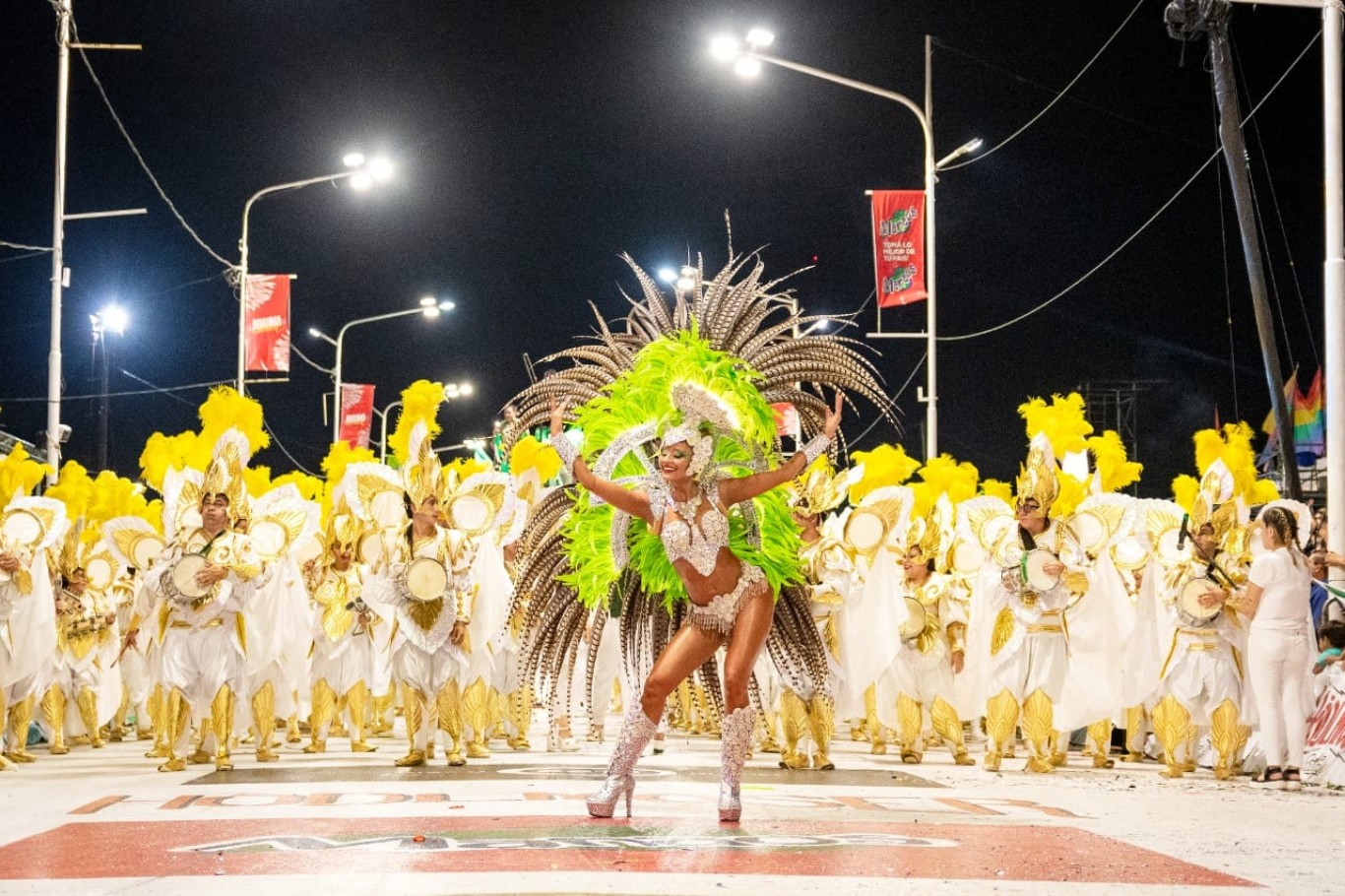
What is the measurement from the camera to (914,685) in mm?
14188

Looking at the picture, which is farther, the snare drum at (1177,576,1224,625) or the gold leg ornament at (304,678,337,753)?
the gold leg ornament at (304,678,337,753)

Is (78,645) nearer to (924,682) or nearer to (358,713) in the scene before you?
(358,713)

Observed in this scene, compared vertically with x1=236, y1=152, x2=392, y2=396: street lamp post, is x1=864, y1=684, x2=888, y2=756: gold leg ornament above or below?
below

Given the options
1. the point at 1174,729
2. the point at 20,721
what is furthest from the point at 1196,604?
the point at 20,721

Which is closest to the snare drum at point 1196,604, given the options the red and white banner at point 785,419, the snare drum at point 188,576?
the red and white banner at point 785,419

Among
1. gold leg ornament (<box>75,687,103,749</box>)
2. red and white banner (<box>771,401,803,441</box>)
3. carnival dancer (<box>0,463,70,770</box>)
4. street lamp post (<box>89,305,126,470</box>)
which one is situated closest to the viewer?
red and white banner (<box>771,401,803,441</box>)

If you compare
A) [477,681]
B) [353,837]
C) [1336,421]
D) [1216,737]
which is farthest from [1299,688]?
[353,837]

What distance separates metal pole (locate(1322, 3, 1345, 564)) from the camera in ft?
41.4

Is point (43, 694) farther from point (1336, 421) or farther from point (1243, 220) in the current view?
point (1243, 220)

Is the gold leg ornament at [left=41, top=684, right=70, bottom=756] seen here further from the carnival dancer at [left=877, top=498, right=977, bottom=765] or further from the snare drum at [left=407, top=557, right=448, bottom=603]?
the carnival dancer at [left=877, top=498, right=977, bottom=765]

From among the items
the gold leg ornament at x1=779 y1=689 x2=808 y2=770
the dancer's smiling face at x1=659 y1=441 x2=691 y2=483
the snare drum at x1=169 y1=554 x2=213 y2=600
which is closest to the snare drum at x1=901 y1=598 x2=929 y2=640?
the gold leg ornament at x1=779 y1=689 x2=808 y2=770

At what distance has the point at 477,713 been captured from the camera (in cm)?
1330

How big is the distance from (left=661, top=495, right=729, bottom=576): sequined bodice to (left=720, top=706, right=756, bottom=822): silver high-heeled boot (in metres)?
0.83

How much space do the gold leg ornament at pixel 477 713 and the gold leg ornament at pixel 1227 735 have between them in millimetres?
6056
